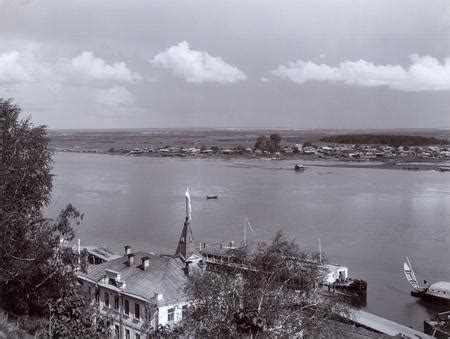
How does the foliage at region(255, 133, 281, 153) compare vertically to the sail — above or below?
above

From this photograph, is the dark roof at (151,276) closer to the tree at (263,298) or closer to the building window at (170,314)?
the building window at (170,314)

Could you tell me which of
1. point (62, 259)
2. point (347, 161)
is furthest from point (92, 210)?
point (347, 161)

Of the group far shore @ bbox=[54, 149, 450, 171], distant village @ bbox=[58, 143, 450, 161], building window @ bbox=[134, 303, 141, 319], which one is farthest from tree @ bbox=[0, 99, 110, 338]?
distant village @ bbox=[58, 143, 450, 161]

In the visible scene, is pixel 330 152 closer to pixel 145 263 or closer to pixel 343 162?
pixel 343 162

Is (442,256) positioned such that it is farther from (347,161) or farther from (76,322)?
(347,161)

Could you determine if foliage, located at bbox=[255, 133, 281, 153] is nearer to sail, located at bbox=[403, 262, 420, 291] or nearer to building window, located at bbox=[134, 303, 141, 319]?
sail, located at bbox=[403, 262, 420, 291]

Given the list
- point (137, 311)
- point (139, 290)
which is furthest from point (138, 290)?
point (137, 311)
